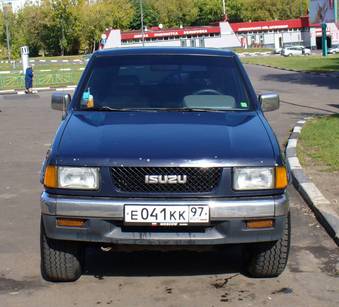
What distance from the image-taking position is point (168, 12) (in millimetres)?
117312

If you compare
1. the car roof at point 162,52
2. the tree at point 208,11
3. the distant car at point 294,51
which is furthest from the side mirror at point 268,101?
the tree at point 208,11

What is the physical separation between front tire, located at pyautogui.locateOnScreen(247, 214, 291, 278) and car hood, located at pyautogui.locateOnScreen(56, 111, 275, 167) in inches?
26.1

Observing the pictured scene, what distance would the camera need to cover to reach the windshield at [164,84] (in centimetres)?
546

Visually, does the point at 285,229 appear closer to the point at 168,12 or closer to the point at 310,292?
Answer: the point at 310,292

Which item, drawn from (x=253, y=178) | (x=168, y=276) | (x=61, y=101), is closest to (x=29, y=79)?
(x=61, y=101)

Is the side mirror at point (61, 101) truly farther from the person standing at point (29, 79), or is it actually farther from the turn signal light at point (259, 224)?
the person standing at point (29, 79)

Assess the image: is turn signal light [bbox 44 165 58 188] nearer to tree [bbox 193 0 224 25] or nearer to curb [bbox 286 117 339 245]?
curb [bbox 286 117 339 245]

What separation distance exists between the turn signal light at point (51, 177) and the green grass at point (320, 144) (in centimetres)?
517

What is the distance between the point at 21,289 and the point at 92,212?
97 centimetres

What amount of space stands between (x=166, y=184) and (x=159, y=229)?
1.05 ft

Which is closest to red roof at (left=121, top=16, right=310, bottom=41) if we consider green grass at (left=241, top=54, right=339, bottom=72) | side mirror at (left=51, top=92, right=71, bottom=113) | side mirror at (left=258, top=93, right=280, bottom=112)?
green grass at (left=241, top=54, right=339, bottom=72)

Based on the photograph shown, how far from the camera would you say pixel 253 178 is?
4.35 metres

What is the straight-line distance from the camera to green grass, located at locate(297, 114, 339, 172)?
9235 mm

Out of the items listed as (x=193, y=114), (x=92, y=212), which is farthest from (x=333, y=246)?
(x=92, y=212)
